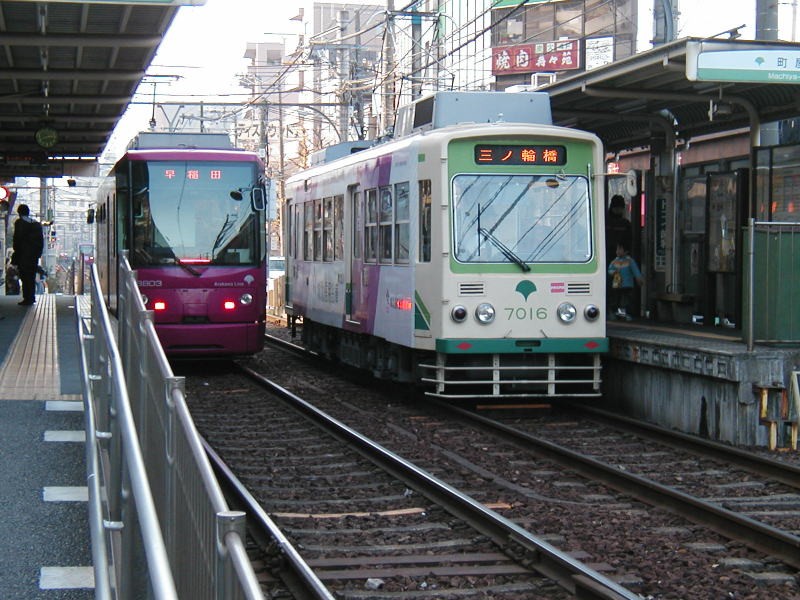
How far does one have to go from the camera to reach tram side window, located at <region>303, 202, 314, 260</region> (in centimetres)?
1942

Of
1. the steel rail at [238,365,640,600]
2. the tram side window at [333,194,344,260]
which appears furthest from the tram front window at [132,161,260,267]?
the steel rail at [238,365,640,600]

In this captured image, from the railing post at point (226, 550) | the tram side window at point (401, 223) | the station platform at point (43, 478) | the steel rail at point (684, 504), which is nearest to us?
the railing post at point (226, 550)

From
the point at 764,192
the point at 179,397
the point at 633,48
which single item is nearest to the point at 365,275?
the point at 764,192

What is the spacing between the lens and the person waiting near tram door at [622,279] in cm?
1661

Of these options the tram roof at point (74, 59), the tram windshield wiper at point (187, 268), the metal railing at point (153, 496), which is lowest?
the metal railing at point (153, 496)

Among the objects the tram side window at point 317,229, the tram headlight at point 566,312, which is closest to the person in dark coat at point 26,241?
the tram side window at point 317,229

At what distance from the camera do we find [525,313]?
13359 millimetres

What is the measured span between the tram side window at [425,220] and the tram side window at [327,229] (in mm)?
4468

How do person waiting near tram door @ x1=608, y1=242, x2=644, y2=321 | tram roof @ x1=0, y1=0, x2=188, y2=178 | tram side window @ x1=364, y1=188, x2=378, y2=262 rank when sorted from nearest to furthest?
tram roof @ x1=0, y1=0, x2=188, y2=178, tram side window @ x1=364, y1=188, x2=378, y2=262, person waiting near tram door @ x1=608, y1=242, x2=644, y2=321

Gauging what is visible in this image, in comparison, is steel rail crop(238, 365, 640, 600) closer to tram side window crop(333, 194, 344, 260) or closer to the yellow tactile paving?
the yellow tactile paving

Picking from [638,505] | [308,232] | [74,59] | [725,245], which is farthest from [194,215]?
[638,505]

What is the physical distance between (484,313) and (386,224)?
→ 6.98 feet

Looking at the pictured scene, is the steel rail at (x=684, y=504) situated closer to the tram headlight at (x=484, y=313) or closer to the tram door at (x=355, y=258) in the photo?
the tram headlight at (x=484, y=313)

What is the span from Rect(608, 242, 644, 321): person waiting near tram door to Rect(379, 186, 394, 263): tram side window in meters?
3.71
